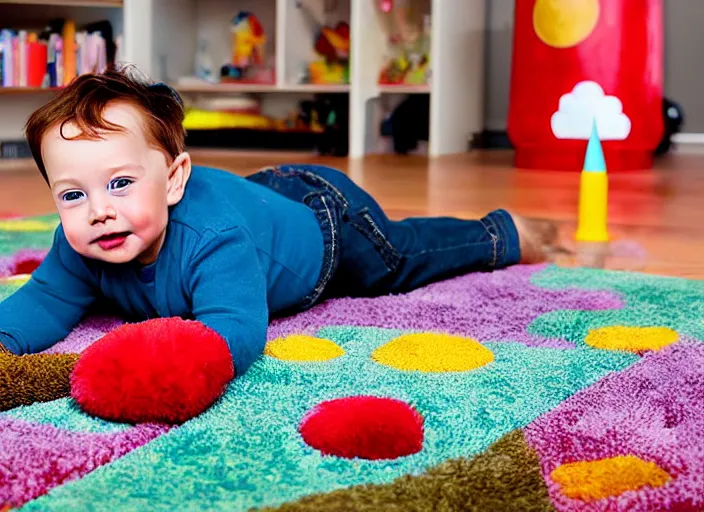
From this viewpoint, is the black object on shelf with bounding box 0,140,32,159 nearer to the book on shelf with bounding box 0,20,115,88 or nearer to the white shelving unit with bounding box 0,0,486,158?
the white shelving unit with bounding box 0,0,486,158

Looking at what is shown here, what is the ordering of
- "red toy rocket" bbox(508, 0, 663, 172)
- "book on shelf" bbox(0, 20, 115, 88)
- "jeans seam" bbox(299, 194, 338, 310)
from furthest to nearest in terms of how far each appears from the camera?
"book on shelf" bbox(0, 20, 115, 88) → "red toy rocket" bbox(508, 0, 663, 172) → "jeans seam" bbox(299, 194, 338, 310)

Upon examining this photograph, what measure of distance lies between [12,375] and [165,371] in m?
0.15

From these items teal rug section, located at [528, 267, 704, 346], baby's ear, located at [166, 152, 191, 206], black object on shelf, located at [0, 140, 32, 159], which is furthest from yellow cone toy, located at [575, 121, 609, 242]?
black object on shelf, located at [0, 140, 32, 159]

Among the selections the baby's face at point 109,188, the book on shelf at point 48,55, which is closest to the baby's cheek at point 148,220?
the baby's face at point 109,188

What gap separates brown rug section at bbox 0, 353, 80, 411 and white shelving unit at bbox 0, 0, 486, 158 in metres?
2.67

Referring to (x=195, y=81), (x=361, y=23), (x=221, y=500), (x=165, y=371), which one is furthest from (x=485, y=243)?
(x=195, y=81)

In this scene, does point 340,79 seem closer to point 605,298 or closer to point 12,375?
point 605,298

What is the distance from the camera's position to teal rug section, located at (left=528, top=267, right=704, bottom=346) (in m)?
0.94

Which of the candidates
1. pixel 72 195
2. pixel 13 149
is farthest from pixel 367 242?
pixel 13 149

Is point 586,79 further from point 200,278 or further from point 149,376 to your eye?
point 149,376

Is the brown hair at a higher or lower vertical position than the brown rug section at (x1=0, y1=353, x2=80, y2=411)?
higher

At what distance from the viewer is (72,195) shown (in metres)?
0.80

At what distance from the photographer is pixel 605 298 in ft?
3.58

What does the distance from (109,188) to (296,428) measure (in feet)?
0.96
